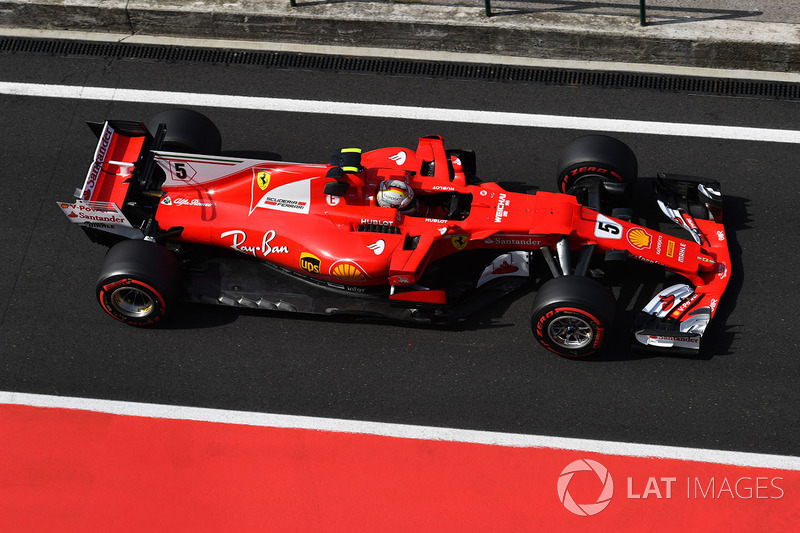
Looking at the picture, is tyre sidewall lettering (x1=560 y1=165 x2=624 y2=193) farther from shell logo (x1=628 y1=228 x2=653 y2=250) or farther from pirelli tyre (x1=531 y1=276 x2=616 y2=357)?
pirelli tyre (x1=531 y1=276 x2=616 y2=357)

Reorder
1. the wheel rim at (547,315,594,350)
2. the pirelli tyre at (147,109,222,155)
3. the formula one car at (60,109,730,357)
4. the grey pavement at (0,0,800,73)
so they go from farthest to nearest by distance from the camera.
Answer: the grey pavement at (0,0,800,73) → the pirelli tyre at (147,109,222,155) → the formula one car at (60,109,730,357) → the wheel rim at (547,315,594,350)

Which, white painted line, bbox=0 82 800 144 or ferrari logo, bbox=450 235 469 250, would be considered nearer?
ferrari logo, bbox=450 235 469 250

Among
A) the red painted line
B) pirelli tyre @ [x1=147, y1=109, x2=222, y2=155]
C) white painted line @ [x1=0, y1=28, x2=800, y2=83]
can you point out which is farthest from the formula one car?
white painted line @ [x1=0, y1=28, x2=800, y2=83]

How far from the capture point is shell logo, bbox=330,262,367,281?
841 cm

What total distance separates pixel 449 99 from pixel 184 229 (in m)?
3.79

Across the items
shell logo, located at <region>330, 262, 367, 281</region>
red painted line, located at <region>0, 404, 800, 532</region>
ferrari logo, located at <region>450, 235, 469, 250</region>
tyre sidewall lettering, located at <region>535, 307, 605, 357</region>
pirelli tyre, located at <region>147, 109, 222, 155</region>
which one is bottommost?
red painted line, located at <region>0, 404, 800, 532</region>

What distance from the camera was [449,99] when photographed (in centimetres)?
1090

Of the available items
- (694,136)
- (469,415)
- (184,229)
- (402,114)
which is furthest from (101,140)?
(694,136)

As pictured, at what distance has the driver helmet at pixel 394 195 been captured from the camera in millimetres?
8508

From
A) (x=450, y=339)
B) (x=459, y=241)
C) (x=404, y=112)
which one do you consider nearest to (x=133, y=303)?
(x=450, y=339)

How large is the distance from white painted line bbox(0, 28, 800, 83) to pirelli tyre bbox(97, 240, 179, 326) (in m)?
4.06

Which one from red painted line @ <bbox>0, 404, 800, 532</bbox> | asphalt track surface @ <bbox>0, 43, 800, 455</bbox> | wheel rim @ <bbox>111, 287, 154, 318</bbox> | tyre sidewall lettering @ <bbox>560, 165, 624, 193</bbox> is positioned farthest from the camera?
tyre sidewall lettering @ <bbox>560, 165, 624, 193</bbox>

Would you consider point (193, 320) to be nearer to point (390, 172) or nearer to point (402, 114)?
point (390, 172)

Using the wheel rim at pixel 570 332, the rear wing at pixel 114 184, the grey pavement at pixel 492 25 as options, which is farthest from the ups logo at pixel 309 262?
the grey pavement at pixel 492 25
